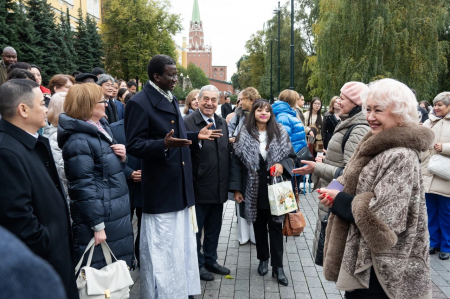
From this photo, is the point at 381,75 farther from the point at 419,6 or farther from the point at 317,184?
the point at 317,184

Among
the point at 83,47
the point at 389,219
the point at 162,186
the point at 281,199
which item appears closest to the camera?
the point at 389,219

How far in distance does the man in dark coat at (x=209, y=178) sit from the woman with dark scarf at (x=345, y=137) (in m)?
1.26

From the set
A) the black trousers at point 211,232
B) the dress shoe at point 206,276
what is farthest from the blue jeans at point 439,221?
the dress shoe at point 206,276

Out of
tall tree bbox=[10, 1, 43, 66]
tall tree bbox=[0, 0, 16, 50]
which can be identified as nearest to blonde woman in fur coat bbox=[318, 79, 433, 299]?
tall tree bbox=[0, 0, 16, 50]

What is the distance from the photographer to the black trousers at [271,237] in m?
4.71

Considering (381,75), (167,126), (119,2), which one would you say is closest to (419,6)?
(381,75)

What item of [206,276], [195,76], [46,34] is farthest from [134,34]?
[195,76]

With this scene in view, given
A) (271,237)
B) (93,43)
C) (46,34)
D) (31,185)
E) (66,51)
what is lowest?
(271,237)

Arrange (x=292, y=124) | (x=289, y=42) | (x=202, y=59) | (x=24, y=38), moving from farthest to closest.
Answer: (x=202, y=59) → (x=289, y=42) → (x=24, y=38) → (x=292, y=124)

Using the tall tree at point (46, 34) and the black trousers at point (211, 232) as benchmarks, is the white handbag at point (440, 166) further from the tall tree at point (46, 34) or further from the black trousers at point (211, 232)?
the tall tree at point (46, 34)

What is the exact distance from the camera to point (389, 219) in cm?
228

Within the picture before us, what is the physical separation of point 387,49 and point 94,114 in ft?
61.4

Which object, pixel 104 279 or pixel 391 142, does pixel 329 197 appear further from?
pixel 104 279

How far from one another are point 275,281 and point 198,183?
1509mm
